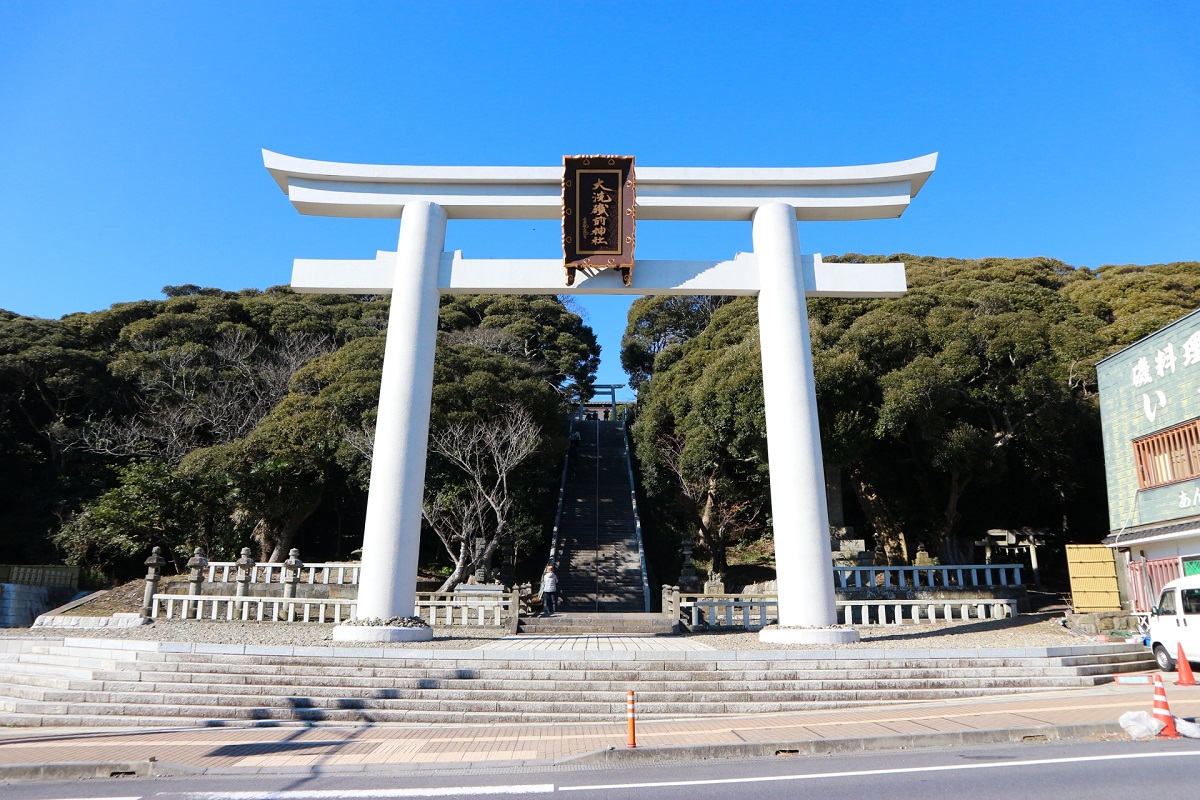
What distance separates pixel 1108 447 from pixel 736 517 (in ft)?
35.3

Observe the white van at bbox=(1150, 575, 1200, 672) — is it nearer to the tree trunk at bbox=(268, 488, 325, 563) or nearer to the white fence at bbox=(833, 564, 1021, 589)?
the white fence at bbox=(833, 564, 1021, 589)

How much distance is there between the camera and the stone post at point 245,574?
16.1 m

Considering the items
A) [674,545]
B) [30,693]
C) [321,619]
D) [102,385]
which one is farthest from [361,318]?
[30,693]

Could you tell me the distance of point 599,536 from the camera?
24062 millimetres

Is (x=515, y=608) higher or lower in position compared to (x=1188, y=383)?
lower

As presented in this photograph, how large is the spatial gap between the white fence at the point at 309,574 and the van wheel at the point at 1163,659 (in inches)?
577

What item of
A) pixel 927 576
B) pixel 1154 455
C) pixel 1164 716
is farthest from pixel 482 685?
pixel 1154 455

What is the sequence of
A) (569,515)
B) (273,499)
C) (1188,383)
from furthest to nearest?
(569,515) → (273,499) → (1188,383)

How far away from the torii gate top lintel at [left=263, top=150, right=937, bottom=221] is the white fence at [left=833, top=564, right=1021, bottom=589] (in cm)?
800

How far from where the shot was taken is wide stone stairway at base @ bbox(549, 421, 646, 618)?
19938 mm

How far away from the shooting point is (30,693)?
980cm

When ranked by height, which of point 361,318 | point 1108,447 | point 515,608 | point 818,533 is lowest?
point 515,608

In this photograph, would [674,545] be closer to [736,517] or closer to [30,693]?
[736,517]

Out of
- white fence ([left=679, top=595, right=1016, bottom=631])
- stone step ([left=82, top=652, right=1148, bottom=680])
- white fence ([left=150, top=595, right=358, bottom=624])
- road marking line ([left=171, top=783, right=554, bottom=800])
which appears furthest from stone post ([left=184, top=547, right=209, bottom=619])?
road marking line ([left=171, top=783, right=554, bottom=800])
